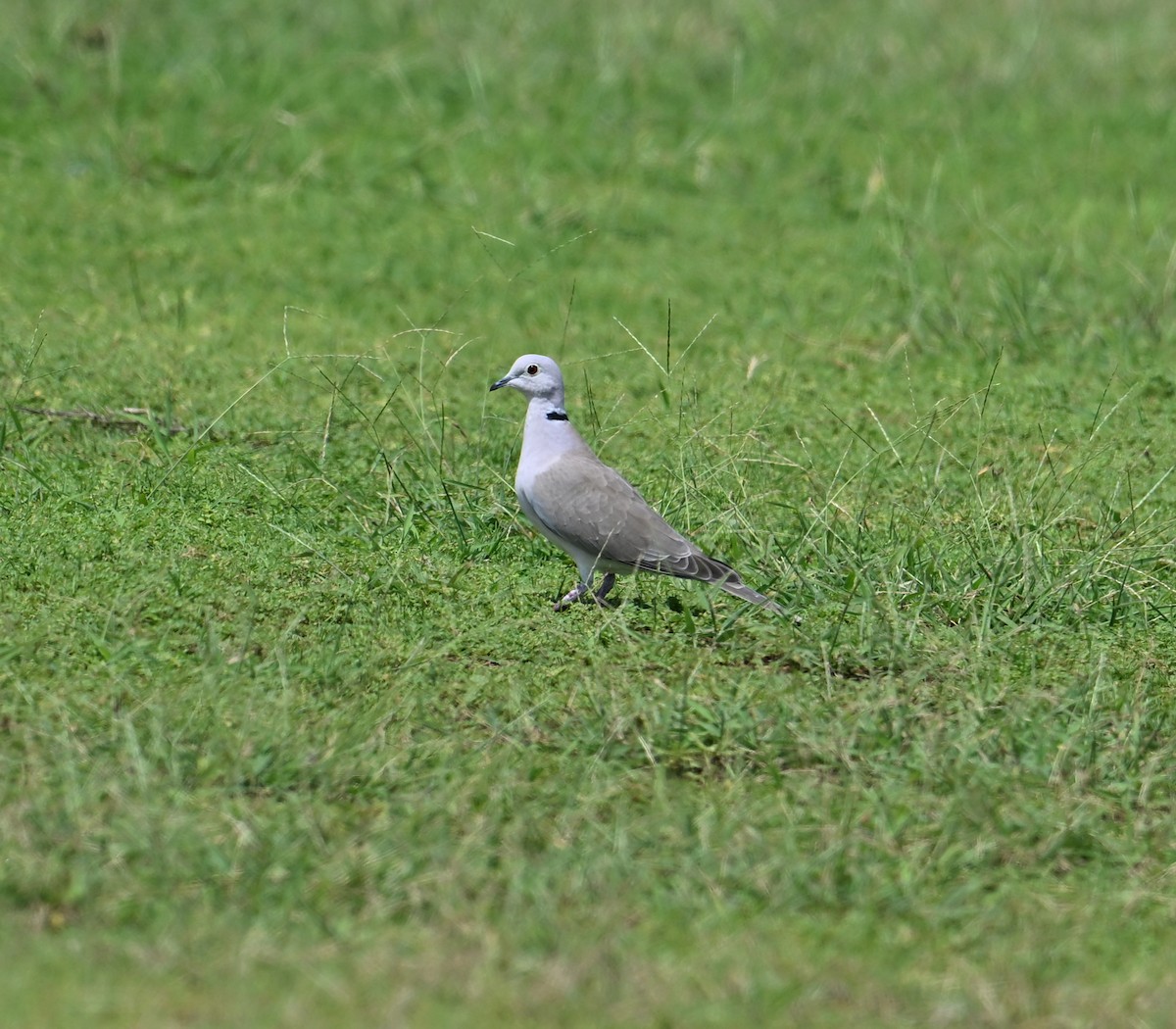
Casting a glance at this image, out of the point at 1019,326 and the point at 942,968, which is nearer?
the point at 942,968

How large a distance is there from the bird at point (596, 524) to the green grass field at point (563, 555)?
0.14 meters

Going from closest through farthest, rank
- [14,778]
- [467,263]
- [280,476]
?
1. [14,778]
2. [280,476]
3. [467,263]

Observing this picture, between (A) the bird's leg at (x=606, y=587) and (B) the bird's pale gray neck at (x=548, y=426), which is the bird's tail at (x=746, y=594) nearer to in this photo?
(A) the bird's leg at (x=606, y=587)

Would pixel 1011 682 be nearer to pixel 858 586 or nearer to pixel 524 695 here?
pixel 858 586

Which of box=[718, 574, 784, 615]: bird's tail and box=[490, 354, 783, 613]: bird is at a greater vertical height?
box=[490, 354, 783, 613]: bird

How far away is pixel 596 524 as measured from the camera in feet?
18.8

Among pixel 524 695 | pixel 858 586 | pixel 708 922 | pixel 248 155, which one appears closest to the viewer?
pixel 708 922

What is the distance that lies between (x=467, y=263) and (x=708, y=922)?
5.68 meters

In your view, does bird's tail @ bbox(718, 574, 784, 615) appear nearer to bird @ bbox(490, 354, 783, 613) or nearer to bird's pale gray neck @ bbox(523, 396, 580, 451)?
bird @ bbox(490, 354, 783, 613)

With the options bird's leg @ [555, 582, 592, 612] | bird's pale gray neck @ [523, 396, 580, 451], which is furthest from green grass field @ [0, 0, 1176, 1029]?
bird's pale gray neck @ [523, 396, 580, 451]

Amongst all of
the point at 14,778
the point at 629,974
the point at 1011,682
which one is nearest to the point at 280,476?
the point at 14,778

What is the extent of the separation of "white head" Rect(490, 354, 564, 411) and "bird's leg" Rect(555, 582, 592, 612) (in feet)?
2.04

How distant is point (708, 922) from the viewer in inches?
162

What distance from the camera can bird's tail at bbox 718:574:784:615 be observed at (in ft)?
18.5
